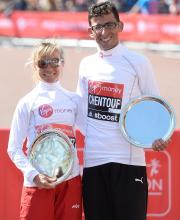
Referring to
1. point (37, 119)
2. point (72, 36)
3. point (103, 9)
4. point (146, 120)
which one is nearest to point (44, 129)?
point (37, 119)

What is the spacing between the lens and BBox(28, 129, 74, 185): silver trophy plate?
11.8 feet

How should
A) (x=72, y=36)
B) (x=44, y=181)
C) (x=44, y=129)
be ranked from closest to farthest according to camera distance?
(x=44, y=181) < (x=44, y=129) < (x=72, y=36)

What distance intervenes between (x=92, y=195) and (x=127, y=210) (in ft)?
0.74

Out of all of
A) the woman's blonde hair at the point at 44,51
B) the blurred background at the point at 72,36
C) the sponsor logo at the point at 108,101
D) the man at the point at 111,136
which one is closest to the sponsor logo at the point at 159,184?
the man at the point at 111,136

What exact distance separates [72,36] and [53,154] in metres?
10.6

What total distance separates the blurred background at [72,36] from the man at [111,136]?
5744 mm

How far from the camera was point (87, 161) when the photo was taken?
3.76 metres

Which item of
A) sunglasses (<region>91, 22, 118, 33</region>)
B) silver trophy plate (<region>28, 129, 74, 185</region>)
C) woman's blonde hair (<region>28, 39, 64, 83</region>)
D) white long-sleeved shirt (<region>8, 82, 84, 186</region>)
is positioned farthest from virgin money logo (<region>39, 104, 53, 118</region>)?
sunglasses (<region>91, 22, 118, 33</region>)

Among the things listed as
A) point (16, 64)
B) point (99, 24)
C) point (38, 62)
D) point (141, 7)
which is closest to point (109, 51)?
point (99, 24)

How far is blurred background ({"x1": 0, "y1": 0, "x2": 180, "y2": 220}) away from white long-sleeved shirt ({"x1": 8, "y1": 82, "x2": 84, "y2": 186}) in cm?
569

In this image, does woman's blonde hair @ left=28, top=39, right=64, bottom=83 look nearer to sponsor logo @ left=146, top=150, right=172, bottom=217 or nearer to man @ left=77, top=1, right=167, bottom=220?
man @ left=77, top=1, right=167, bottom=220

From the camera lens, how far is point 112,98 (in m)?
3.72

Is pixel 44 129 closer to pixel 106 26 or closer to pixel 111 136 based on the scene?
pixel 111 136

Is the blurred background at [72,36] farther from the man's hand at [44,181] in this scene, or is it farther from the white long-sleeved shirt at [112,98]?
the man's hand at [44,181]
